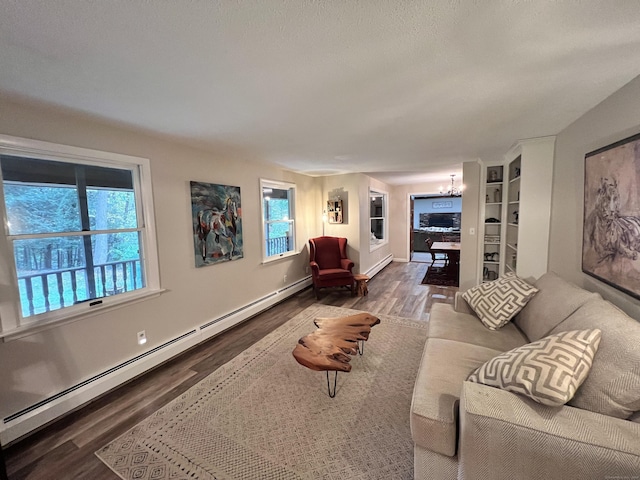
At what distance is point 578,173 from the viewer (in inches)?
90.0

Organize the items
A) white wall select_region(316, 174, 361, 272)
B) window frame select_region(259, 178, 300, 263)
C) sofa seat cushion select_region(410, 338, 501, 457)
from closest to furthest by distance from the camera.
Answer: sofa seat cushion select_region(410, 338, 501, 457) → window frame select_region(259, 178, 300, 263) → white wall select_region(316, 174, 361, 272)

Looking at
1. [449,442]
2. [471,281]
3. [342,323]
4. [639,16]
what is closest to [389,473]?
[449,442]

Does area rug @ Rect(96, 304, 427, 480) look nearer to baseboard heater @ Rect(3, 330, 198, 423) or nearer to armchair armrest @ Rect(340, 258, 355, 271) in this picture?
baseboard heater @ Rect(3, 330, 198, 423)

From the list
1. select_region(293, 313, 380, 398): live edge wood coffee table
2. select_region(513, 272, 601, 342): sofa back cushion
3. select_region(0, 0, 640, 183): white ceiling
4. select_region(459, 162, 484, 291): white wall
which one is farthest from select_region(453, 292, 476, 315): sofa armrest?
select_region(459, 162, 484, 291): white wall

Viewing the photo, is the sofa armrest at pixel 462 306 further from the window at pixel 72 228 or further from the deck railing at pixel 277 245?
the window at pixel 72 228

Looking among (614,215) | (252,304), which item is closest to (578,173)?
(614,215)

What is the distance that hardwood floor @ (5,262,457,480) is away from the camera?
1.64 meters

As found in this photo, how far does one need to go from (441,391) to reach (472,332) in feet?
3.04

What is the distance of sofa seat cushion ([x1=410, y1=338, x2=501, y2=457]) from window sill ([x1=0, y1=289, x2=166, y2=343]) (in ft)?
8.11

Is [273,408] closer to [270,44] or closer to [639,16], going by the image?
[270,44]

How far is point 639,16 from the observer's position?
3.63ft

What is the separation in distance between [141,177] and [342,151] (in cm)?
218

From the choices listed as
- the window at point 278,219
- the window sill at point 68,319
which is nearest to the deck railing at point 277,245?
the window at point 278,219

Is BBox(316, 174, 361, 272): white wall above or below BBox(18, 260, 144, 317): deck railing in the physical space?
above
